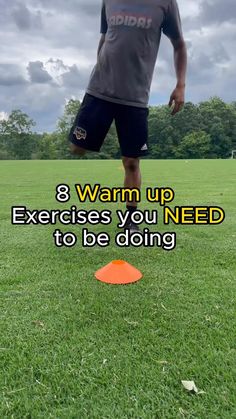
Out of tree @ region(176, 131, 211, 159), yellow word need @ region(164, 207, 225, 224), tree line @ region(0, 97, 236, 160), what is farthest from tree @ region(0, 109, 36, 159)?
yellow word need @ region(164, 207, 225, 224)

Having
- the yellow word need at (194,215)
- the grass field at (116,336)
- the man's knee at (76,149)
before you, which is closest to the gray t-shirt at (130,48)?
the man's knee at (76,149)

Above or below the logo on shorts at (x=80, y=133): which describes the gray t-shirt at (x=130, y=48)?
above

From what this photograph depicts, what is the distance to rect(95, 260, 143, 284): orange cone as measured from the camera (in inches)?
85.7

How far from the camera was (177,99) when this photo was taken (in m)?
3.19

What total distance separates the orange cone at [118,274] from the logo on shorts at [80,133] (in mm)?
1236

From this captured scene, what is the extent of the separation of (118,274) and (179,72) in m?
1.89

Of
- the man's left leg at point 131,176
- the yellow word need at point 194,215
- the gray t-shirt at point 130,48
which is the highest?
the gray t-shirt at point 130,48

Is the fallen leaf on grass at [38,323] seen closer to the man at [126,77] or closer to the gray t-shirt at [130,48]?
the man at [126,77]

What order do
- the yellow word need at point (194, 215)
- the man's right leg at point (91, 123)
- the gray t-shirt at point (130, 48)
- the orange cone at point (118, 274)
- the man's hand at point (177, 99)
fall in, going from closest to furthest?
the orange cone at point (118, 274) < the gray t-shirt at point (130, 48) < the man's right leg at point (91, 123) < the man's hand at point (177, 99) < the yellow word need at point (194, 215)

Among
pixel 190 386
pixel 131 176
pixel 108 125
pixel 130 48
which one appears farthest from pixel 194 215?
pixel 190 386

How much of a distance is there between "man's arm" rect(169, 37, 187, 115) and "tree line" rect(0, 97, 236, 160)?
42.0m

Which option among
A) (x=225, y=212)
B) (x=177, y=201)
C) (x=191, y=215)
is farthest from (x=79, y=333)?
(x=177, y=201)

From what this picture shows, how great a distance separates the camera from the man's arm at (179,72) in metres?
3.19

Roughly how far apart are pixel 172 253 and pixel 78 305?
1058mm
